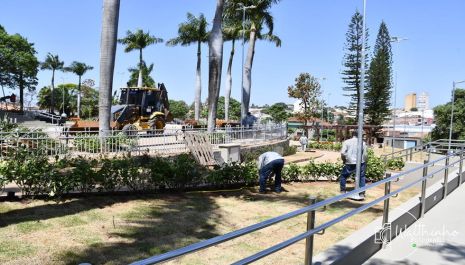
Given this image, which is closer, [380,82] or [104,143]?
[104,143]

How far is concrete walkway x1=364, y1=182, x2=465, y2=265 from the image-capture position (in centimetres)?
423

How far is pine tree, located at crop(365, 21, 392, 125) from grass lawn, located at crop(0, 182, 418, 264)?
1642 inches

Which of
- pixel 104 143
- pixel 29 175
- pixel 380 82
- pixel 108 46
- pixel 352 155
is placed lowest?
pixel 29 175

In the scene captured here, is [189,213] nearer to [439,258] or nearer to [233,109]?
[439,258]

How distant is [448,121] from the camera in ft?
165

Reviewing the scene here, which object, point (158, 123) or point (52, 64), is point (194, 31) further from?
point (52, 64)

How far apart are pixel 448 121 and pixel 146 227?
51.8 metres

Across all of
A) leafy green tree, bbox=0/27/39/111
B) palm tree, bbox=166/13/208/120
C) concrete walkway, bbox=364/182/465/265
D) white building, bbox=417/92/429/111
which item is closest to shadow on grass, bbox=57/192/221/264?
concrete walkway, bbox=364/182/465/265

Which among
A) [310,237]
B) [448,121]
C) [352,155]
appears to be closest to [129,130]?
[352,155]

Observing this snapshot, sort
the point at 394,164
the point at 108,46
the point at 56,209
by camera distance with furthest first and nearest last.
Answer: the point at 394,164
the point at 108,46
the point at 56,209

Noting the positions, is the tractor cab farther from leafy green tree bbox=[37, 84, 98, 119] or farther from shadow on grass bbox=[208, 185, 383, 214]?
leafy green tree bbox=[37, 84, 98, 119]

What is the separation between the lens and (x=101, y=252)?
18.2 feet

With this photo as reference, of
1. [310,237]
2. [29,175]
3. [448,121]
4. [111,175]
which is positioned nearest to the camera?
[310,237]

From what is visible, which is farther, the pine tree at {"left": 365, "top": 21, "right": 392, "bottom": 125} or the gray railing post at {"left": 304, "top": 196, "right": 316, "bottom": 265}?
the pine tree at {"left": 365, "top": 21, "right": 392, "bottom": 125}
